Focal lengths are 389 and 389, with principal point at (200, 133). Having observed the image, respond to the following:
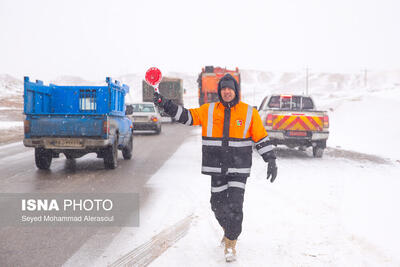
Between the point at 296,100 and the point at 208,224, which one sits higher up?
the point at 296,100

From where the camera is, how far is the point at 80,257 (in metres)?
3.74

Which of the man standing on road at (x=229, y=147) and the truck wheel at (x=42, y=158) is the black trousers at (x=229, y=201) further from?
the truck wheel at (x=42, y=158)

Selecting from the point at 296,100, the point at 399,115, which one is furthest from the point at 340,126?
the point at 296,100

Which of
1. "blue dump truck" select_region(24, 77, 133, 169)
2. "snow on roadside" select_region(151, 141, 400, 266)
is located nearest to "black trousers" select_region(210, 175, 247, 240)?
"snow on roadside" select_region(151, 141, 400, 266)

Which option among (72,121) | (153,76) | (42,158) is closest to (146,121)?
(42,158)

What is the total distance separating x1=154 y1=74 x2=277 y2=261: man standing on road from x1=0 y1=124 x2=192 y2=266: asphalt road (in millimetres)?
1372

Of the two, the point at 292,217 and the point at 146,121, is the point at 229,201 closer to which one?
the point at 292,217

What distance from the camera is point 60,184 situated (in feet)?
23.4

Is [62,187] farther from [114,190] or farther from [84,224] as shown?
[84,224]

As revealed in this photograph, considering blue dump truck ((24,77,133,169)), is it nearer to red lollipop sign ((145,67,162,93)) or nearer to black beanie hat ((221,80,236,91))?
red lollipop sign ((145,67,162,93))

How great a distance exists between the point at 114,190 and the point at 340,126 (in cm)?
1902

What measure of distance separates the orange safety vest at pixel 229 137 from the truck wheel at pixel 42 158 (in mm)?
5878

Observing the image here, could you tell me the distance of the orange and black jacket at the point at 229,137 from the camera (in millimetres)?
3832

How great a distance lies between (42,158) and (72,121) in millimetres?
1243
